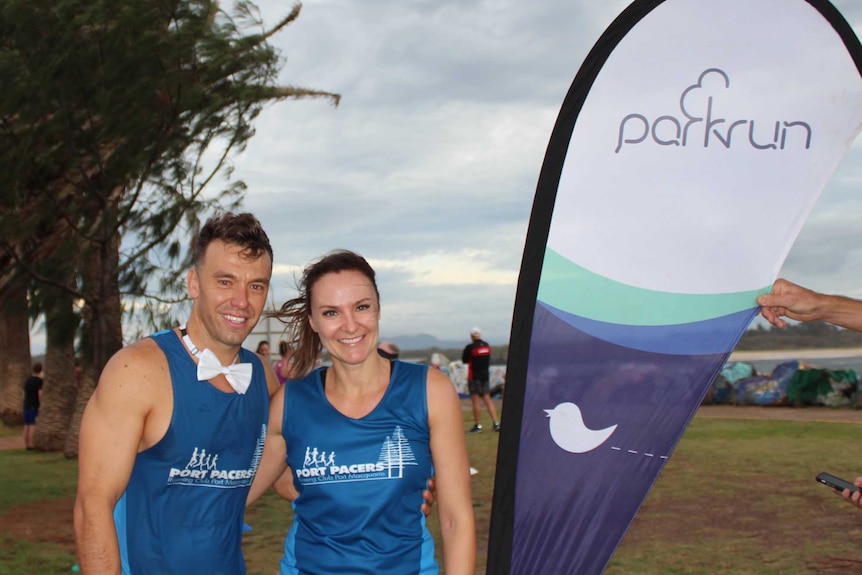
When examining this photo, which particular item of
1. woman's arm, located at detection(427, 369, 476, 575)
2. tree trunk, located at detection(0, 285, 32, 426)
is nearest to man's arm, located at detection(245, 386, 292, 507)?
Answer: woman's arm, located at detection(427, 369, 476, 575)

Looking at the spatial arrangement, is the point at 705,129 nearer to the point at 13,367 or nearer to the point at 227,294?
the point at 227,294

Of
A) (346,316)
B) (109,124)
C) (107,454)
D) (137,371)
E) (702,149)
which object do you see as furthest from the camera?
(109,124)

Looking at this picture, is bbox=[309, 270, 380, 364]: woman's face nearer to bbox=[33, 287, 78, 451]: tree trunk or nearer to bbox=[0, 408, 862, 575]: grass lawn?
bbox=[0, 408, 862, 575]: grass lawn

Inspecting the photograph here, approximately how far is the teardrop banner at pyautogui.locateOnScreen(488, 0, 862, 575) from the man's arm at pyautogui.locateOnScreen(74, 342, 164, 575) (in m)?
1.30

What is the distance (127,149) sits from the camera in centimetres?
1193

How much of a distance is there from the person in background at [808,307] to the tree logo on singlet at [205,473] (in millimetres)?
1955

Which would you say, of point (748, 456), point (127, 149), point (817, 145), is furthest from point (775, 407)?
point (817, 145)

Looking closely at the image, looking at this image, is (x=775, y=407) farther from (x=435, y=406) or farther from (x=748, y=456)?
(x=435, y=406)

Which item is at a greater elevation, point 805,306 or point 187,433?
point 805,306

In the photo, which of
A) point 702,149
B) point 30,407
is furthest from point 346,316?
point 30,407

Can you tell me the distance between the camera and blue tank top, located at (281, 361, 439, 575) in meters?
2.59

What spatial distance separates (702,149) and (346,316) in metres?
1.45

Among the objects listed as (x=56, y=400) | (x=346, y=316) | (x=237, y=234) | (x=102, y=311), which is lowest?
(x=56, y=400)

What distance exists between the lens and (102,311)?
12.3 metres
